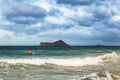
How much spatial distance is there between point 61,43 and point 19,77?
3951 inches

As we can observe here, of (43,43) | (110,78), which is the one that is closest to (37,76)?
(110,78)

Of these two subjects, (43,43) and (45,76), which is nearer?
(45,76)

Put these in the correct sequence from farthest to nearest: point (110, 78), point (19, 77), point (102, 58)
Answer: point (102, 58) < point (19, 77) < point (110, 78)

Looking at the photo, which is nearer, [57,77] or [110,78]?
[110,78]

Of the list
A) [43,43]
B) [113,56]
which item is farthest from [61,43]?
[113,56]

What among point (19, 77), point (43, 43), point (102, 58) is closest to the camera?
point (19, 77)

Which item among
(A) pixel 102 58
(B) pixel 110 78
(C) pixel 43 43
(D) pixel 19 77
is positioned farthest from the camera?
(C) pixel 43 43

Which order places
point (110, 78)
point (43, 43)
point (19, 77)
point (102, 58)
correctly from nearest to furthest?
point (110, 78), point (19, 77), point (102, 58), point (43, 43)

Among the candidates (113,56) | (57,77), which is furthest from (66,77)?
(113,56)

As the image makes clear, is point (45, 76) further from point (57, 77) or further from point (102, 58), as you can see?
point (102, 58)

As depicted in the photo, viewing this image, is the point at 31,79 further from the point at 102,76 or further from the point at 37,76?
the point at 102,76

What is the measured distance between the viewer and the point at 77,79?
15.4 meters

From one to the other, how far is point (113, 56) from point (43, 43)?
266 feet

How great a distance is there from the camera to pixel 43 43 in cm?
11294
